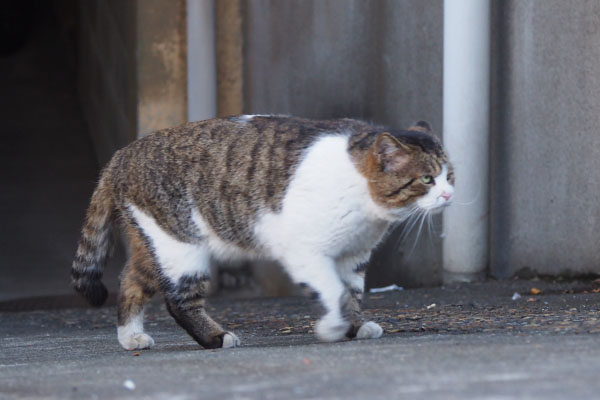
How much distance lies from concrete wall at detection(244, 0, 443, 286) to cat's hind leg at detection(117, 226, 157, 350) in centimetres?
244

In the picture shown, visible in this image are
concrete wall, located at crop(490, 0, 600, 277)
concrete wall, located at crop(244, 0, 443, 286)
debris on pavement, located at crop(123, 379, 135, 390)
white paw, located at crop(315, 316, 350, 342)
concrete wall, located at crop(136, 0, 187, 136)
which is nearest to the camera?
debris on pavement, located at crop(123, 379, 135, 390)

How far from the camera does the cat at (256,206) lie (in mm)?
4133

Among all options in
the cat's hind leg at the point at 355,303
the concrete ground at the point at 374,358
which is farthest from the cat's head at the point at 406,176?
the concrete ground at the point at 374,358

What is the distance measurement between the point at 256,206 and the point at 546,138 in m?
2.42

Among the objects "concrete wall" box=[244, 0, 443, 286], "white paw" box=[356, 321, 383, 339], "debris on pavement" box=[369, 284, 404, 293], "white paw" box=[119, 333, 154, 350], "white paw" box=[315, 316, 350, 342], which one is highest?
"concrete wall" box=[244, 0, 443, 286]

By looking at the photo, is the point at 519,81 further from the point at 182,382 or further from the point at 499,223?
the point at 182,382

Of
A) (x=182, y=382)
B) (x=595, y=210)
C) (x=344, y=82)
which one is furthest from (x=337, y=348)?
(x=344, y=82)

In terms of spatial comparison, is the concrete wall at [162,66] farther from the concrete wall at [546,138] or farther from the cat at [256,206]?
the cat at [256,206]

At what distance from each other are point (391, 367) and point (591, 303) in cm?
237

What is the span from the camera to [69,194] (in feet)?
36.6

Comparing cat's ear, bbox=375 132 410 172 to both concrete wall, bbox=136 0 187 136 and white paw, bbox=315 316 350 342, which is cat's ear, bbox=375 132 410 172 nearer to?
white paw, bbox=315 316 350 342

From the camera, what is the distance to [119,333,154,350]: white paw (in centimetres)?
457

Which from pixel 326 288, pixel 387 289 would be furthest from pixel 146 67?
pixel 326 288

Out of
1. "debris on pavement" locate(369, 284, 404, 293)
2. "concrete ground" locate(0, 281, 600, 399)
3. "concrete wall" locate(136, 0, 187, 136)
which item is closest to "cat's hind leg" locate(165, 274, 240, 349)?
"concrete ground" locate(0, 281, 600, 399)
